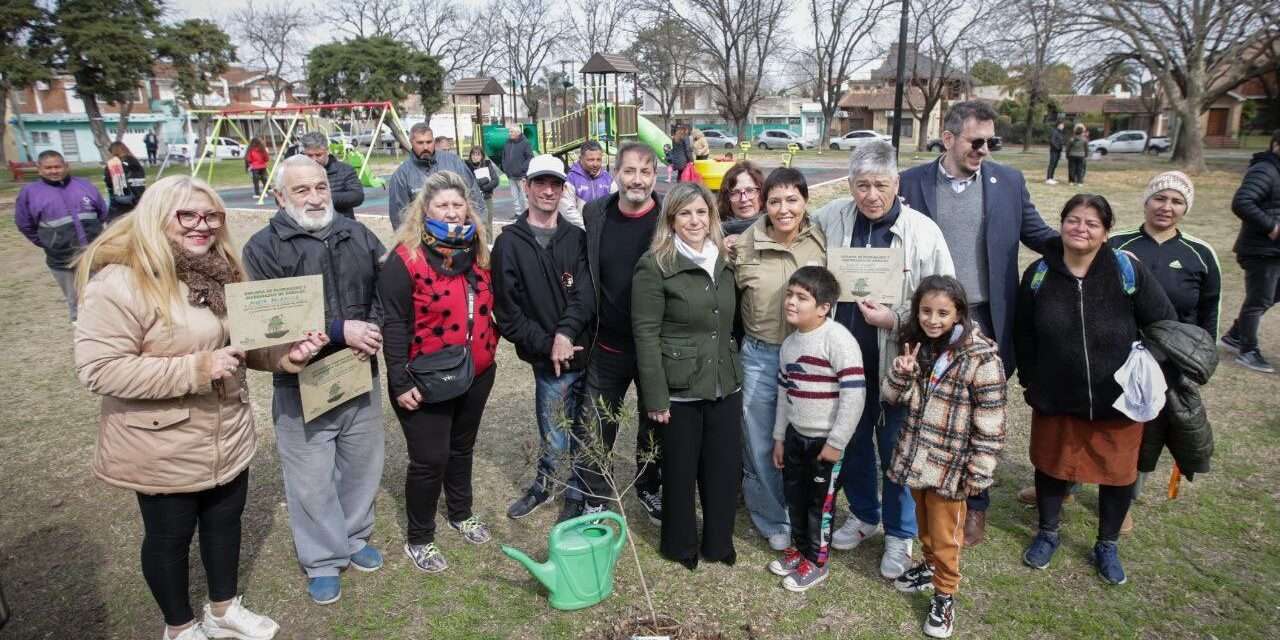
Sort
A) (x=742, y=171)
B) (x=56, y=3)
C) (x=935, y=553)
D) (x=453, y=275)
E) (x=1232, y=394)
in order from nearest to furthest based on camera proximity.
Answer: (x=935, y=553)
(x=453, y=275)
(x=742, y=171)
(x=1232, y=394)
(x=56, y=3)

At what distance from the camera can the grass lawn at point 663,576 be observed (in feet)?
9.96

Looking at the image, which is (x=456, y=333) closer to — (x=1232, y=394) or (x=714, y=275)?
(x=714, y=275)

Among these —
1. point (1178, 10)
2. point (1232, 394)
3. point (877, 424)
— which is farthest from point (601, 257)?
point (1178, 10)

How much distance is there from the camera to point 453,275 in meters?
3.20

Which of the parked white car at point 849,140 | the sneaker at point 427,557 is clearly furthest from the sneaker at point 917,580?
the parked white car at point 849,140

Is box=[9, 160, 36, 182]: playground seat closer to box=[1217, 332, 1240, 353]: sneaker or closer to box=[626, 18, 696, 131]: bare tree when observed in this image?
box=[626, 18, 696, 131]: bare tree

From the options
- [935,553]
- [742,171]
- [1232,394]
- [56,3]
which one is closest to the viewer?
[935,553]

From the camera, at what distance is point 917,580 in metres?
3.23

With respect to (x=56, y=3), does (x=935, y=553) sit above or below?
below

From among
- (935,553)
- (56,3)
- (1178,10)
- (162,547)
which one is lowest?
(935,553)

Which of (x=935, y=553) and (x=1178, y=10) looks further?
(x=1178, y=10)

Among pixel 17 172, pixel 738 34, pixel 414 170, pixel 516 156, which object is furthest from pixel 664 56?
pixel 414 170

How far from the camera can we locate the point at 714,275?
312 centimetres

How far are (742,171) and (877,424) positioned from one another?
1.42 metres
